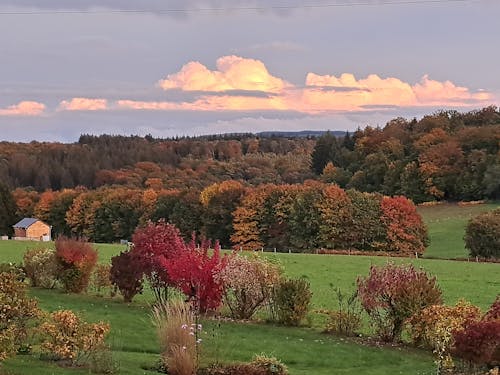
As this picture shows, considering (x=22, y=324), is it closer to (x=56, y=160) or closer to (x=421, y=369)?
→ (x=421, y=369)

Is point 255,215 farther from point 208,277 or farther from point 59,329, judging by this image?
point 59,329

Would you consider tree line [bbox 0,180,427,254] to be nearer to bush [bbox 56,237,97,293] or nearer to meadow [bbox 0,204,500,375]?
meadow [bbox 0,204,500,375]

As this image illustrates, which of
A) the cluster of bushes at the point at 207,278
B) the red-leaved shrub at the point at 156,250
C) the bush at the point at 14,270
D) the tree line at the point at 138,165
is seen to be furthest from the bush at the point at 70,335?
the tree line at the point at 138,165

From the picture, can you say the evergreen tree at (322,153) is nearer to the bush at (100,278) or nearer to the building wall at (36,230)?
the building wall at (36,230)

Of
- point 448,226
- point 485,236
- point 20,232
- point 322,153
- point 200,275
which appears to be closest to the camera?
point 200,275

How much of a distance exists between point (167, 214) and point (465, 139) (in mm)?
44364

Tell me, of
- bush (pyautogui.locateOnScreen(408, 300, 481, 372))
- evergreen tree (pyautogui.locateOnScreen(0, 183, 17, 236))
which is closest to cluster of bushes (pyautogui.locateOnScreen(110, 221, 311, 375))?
bush (pyautogui.locateOnScreen(408, 300, 481, 372))

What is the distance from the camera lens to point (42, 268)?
92.8 feet

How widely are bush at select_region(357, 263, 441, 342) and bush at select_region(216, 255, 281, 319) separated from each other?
3342 mm

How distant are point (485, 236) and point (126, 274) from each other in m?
34.8

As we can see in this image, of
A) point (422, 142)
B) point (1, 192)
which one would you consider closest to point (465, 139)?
point (422, 142)

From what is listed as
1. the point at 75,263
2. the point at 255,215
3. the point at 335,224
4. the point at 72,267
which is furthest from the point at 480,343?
the point at 255,215

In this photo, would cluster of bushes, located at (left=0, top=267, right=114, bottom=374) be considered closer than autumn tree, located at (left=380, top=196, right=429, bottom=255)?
Yes

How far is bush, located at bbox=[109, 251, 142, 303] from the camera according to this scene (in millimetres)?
24266
